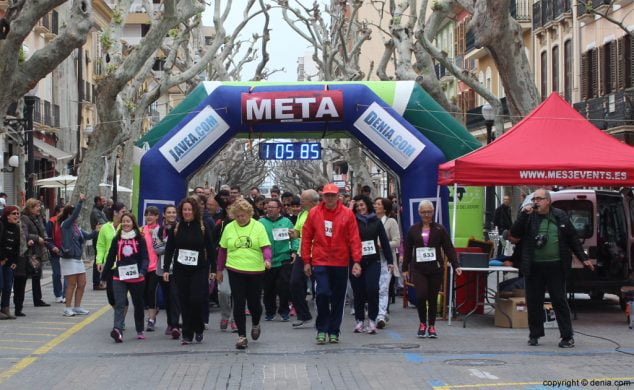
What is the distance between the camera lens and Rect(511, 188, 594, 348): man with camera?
13680 mm

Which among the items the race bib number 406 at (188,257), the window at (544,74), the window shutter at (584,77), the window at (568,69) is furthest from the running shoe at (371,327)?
the window at (544,74)

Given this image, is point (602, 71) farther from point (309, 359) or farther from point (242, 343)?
point (309, 359)

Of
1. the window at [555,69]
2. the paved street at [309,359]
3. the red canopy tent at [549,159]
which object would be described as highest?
the window at [555,69]

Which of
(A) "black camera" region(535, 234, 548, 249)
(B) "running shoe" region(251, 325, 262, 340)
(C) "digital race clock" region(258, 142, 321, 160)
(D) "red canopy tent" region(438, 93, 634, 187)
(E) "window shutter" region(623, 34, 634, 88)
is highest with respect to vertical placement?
(E) "window shutter" region(623, 34, 634, 88)

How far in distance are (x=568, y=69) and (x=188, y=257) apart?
30.7 meters

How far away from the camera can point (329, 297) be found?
1412 centimetres

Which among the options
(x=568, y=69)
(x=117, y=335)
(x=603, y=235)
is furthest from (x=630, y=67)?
(x=117, y=335)

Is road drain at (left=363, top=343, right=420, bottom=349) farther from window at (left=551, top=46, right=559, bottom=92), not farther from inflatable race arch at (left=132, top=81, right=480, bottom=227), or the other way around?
window at (left=551, top=46, right=559, bottom=92)

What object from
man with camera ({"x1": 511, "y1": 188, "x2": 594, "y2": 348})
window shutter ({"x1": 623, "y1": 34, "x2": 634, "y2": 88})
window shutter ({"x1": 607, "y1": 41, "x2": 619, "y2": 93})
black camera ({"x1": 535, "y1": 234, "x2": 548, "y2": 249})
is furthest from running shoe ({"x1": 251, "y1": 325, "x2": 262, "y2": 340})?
window shutter ({"x1": 607, "y1": 41, "x2": 619, "y2": 93})

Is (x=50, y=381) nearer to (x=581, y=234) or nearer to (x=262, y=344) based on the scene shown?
(x=262, y=344)

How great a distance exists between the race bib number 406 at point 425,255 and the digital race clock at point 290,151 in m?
7.25

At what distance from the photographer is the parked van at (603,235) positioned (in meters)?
17.5

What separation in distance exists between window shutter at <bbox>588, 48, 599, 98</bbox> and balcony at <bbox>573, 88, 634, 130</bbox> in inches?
16.0

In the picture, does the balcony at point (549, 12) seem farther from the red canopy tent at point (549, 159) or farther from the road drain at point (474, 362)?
the road drain at point (474, 362)
